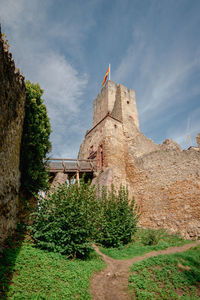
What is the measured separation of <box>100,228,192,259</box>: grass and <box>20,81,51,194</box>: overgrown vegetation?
426 cm

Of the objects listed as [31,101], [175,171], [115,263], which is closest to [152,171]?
[175,171]

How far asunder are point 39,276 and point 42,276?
7cm

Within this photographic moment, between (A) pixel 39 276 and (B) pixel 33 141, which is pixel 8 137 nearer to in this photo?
(B) pixel 33 141

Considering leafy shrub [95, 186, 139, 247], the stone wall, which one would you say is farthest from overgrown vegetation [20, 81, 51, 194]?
leafy shrub [95, 186, 139, 247]

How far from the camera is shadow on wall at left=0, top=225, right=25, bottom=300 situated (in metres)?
3.23

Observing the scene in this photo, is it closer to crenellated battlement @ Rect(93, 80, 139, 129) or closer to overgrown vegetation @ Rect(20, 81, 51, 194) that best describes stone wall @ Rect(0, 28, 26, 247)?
overgrown vegetation @ Rect(20, 81, 51, 194)

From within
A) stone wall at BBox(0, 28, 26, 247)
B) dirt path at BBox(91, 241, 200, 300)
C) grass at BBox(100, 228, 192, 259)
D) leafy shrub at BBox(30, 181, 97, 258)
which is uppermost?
stone wall at BBox(0, 28, 26, 247)

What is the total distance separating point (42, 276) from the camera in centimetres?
397

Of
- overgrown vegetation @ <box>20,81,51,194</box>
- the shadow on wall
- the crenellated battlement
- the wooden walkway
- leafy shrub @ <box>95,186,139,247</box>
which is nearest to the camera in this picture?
the shadow on wall

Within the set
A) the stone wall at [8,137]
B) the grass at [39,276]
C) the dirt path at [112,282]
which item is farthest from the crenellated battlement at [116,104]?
the grass at [39,276]

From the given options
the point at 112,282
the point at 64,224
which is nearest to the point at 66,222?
the point at 64,224

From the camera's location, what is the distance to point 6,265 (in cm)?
382

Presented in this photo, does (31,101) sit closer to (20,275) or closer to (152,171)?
(20,275)

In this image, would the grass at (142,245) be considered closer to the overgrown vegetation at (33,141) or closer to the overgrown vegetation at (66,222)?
the overgrown vegetation at (66,222)
